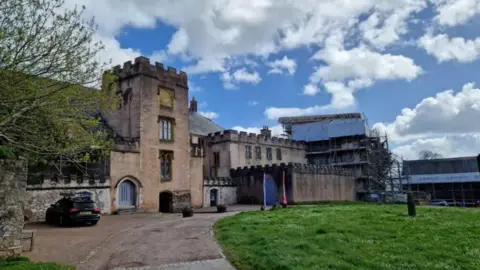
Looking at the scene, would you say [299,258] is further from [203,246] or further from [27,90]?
[27,90]

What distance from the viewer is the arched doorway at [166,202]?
3172cm

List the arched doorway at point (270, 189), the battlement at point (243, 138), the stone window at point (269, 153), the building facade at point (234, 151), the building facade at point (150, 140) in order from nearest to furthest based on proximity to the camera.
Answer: the building facade at point (150, 140) < the arched doorway at point (270, 189) < the building facade at point (234, 151) < the battlement at point (243, 138) < the stone window at point (269, 153)

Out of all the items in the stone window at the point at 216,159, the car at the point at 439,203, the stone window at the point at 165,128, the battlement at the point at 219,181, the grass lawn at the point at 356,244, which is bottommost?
the car at the point at 439,203

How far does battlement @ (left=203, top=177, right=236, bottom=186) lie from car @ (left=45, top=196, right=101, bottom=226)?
1703cm

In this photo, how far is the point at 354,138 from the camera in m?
55.7

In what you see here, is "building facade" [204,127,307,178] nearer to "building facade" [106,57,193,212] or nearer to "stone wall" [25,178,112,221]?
"building facade" [106,57,193,212]

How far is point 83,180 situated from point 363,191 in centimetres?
3766

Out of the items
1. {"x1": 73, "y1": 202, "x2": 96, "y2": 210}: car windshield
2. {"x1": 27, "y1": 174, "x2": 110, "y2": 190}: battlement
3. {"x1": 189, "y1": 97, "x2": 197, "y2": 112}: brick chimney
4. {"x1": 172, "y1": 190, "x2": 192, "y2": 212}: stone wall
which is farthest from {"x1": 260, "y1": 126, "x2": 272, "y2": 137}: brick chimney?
{"x1": 73, "y1": 202, "x2": 96, "y2": 210}: car windshield

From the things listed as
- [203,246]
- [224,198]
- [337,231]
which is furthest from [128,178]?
[337,231]

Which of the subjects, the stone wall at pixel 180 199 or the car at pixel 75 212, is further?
Answer: the stone wall at pixel 180 199

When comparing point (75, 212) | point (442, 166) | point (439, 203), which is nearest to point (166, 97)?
point (75, 212)

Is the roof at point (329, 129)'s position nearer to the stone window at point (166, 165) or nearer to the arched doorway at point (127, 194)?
the stone window at point (166, 165)

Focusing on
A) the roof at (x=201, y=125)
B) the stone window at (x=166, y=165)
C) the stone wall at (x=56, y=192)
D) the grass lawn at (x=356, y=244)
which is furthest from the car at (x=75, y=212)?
the roof at (x=201, y=125)

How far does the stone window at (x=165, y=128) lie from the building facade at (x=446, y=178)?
3544 centimetres
